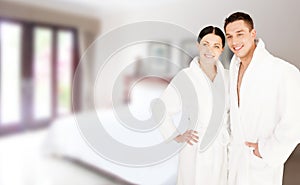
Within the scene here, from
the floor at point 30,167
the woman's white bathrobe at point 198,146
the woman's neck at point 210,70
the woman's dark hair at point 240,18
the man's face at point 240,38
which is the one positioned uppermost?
the woman's dark hair at point 240,18

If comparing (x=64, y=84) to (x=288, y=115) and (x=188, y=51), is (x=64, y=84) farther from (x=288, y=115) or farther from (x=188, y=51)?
(x=288, y=115)

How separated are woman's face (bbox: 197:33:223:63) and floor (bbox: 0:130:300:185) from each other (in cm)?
51

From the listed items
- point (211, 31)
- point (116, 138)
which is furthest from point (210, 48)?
point (116, 138)

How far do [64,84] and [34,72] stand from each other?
0.11 metres

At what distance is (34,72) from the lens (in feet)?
2.67

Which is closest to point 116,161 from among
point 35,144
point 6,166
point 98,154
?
point 98,154

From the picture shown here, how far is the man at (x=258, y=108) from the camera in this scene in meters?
0.55

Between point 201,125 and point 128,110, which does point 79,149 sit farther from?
point 201,125

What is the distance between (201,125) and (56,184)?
546mm

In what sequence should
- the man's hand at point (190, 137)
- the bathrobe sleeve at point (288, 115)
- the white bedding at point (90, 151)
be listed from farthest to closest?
the white bedding at point (90, 151) < the man's hand at point (190, 137) < the bathrobe sleeve at point (288, 115)

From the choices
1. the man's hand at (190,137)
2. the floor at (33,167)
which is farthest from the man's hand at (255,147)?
the floor at (33,167)

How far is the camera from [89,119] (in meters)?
0.82

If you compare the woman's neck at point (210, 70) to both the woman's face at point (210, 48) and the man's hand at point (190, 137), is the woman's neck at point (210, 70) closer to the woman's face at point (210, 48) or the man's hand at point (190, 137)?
the woman's face at point (210, 48)

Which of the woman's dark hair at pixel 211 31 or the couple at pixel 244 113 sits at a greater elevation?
the woman's dark hair at pixel 211 31
